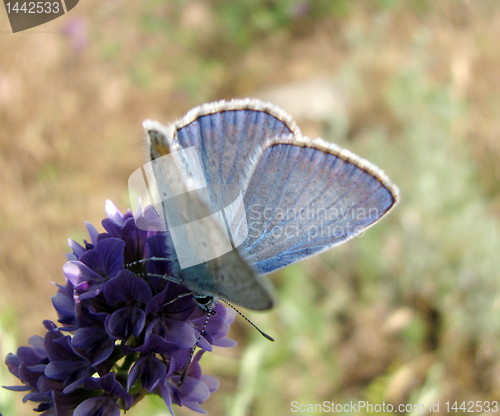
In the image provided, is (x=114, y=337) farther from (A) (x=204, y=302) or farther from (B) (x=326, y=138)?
(B) (x=326, y=138)

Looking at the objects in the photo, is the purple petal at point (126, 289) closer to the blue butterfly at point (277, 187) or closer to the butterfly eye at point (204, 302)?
the butterfly eye at point (204, 302)

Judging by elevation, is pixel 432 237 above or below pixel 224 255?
below

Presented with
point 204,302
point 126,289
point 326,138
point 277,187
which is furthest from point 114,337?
point 326,138

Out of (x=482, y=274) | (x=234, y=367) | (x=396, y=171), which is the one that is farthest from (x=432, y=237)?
(x=234, y=367)

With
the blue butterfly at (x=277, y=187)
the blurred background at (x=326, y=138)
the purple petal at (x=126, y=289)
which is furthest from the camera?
the blurred background at (x=326, y=138)

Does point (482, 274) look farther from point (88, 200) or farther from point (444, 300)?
point (88, 200)

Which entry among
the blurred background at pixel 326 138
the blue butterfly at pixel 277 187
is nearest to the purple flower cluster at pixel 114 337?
the blue butterfly at pixel 277 187

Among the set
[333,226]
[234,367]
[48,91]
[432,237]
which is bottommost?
[234,367]
